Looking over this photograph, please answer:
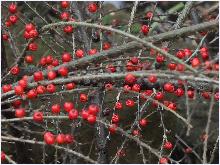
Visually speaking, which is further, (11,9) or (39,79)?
(11,9)

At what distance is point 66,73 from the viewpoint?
96.5 inches

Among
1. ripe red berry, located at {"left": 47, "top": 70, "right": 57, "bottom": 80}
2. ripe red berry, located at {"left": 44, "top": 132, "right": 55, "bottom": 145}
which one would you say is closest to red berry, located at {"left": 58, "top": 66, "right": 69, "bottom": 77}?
ripe red berry, located at {"left": 47, "top": 70, "right": 57, "bottom": 80}

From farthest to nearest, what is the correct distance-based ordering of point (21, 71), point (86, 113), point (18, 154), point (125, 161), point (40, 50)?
point (40, 50)
point (125, 161)
point (18, 154)
point (21, 71)
point (86, 113)

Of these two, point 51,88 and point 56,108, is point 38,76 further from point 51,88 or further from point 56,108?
point 56,108

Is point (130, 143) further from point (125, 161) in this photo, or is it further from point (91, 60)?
point (91, 60)

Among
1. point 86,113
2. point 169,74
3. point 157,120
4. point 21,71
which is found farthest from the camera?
point 157,120

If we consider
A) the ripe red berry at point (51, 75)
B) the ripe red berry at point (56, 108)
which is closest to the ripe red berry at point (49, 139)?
the ripe red berry at point (56, 108)

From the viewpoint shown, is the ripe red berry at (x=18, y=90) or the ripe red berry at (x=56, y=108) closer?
the ripe red berry at (x=18, y=90)

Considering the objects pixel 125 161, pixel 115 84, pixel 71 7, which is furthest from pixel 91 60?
pixel 125 161

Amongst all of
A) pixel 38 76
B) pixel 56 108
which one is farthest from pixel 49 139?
pixel 38 76

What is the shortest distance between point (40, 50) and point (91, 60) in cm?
380

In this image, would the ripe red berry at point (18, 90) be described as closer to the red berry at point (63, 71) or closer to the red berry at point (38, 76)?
the red berry at point (38, 76)

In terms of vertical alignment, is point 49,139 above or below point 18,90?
below

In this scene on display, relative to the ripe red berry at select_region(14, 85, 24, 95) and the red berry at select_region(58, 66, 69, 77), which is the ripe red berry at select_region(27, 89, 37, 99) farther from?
the red berry at select_region(58, 66, 69, 77)
